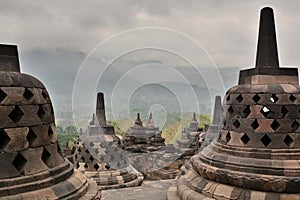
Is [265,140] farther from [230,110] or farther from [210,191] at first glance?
[210,191]

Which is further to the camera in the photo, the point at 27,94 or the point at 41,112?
the point at 41,112

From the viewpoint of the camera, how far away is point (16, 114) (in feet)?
11.0

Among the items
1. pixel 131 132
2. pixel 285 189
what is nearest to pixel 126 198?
pixel 285 189

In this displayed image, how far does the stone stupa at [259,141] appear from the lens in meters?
4.49

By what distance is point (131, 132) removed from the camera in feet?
58.7

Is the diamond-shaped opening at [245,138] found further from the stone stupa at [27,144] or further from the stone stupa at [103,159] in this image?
the stone stupa at [103,159]

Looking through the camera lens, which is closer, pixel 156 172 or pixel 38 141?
pixel 38 141

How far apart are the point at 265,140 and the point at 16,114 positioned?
3688 millimetres

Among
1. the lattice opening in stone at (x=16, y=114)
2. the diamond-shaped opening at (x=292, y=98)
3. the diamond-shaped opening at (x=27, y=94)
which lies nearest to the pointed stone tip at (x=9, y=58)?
the diamond-shaped opening at (x=27, y=94)

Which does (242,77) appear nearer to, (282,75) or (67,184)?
(282,75)

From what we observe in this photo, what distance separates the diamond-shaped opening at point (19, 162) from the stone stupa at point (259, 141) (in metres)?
2.68

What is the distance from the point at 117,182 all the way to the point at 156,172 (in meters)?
6.62

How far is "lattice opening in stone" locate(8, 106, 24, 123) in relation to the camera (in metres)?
3.31

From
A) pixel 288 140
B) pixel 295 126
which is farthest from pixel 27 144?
pixel 295 126
